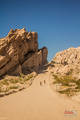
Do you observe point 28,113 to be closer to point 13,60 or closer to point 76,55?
point 13,60

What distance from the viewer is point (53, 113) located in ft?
30.1

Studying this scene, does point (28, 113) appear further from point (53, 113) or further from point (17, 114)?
point (53, 113)

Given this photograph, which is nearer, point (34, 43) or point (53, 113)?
point (53, 113)

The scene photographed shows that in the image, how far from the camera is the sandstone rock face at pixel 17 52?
30.7 meters

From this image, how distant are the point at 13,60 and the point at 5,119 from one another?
84.8 ft

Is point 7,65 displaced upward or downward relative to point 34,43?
downward

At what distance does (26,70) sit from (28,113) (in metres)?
28.8

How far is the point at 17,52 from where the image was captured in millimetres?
33719

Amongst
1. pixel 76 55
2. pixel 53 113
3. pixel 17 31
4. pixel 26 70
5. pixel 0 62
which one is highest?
pixel 17 31

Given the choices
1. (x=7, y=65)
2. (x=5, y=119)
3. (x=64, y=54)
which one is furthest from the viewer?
→ (x=64, y=54)

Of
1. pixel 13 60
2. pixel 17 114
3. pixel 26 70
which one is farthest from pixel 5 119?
pixel 26 70

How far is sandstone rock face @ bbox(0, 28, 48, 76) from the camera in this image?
30.7 m

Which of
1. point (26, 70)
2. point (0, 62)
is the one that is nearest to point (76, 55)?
point (26, 70)

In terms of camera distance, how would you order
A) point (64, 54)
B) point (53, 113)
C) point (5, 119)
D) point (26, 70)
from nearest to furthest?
point (5, 119) < point (53, 113) < point (26, 70) < point (64, 54)
